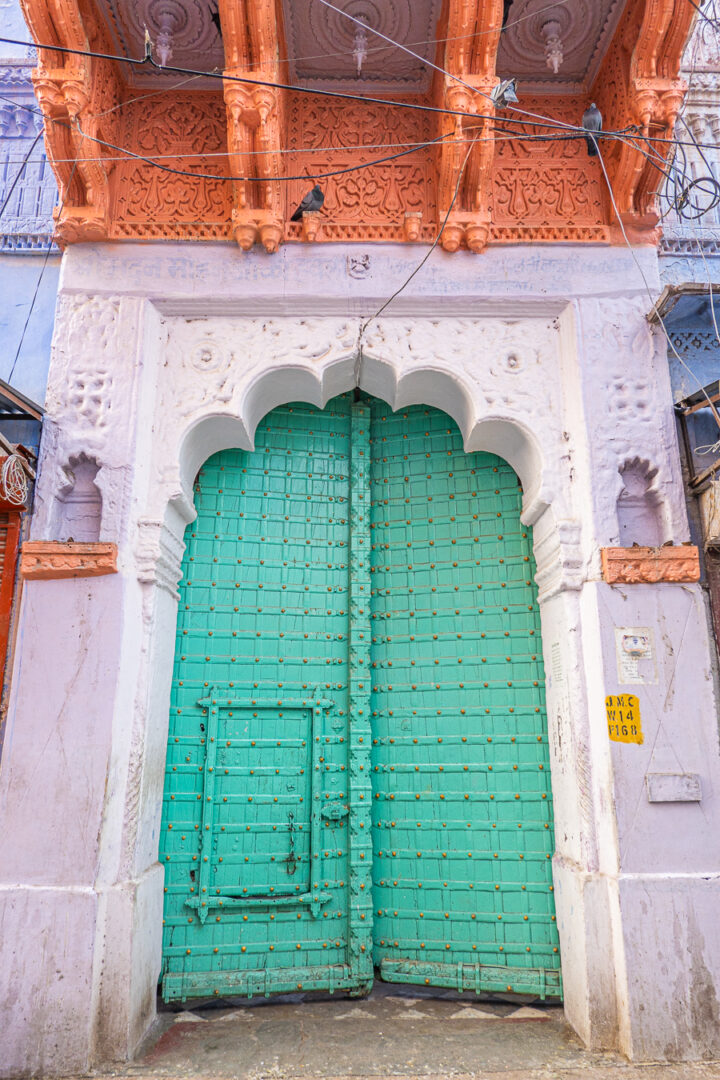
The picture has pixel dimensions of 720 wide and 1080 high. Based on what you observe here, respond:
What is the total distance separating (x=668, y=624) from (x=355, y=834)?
6.29 feet

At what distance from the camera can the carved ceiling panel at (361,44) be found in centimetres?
373

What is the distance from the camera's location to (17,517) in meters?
3.44

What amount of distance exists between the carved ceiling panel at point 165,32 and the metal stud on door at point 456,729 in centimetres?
242

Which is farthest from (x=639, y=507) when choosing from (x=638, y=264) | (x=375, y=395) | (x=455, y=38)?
(x=455, y=38)

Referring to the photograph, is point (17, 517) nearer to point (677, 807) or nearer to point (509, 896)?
point (509, 896)

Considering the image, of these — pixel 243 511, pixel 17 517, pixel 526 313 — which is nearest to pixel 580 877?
pixel 243 511

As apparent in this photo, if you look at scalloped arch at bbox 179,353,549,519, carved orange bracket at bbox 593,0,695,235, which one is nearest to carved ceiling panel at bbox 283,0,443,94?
carved orange bracket at bbox 593,0,695,235

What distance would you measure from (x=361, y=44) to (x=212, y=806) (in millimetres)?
4118

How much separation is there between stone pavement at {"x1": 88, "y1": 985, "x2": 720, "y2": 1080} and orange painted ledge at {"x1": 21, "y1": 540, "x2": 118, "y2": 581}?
6.88 ft

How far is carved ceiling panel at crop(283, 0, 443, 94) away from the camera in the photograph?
147 inches

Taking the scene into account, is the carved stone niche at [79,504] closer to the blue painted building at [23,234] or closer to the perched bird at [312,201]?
the blue painted building at [23,234]

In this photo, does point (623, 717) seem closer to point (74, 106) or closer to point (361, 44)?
point (361, 44)

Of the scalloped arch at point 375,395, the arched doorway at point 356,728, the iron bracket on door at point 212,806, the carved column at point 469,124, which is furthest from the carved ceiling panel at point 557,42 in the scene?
the iron bracket on door at point 212,806

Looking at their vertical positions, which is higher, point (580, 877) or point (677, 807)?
point (677, 807)
